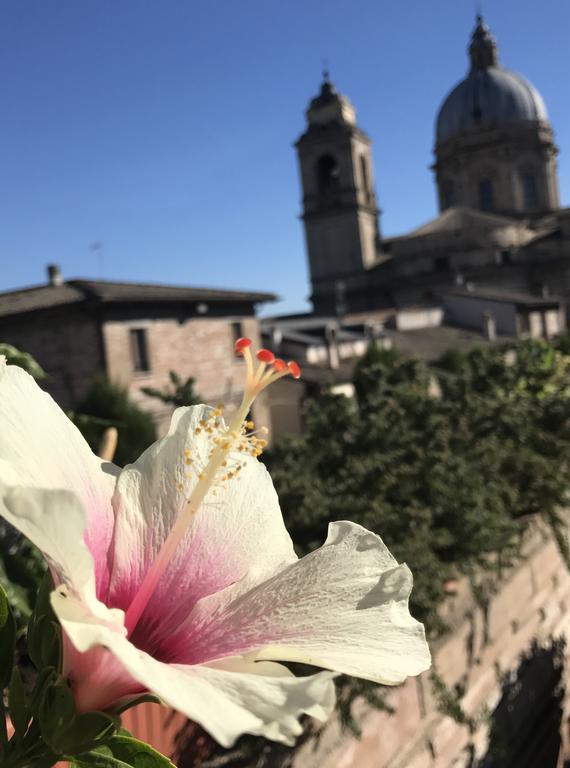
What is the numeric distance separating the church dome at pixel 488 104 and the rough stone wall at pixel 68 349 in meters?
35.1

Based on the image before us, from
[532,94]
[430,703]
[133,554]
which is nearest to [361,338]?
[430,703]

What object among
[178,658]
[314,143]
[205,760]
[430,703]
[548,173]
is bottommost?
[430,703]

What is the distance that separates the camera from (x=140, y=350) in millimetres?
17438

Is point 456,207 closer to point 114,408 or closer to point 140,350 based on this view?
point 140,350

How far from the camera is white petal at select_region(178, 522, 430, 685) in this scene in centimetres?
50

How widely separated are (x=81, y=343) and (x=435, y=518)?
14017 millimetres

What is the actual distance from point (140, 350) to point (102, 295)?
6.25 feet

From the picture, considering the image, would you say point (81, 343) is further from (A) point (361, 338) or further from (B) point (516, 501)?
(B) point (516, 501)

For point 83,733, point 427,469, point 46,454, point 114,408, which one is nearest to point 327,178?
point 114,408

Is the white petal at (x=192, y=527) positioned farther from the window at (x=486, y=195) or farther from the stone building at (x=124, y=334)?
the window at (x=486, y=195)

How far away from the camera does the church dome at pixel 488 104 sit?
144 ft

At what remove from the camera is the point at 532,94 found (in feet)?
146

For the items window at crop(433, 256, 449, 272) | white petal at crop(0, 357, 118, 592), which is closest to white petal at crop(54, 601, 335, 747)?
white petal at crop(0, 357, 118, 592)

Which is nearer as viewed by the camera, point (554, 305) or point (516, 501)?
point (516, 501)
